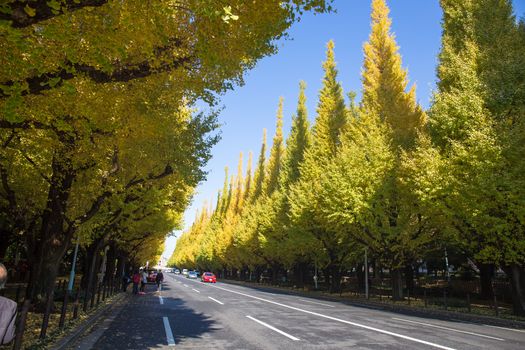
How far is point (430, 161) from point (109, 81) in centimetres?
1488

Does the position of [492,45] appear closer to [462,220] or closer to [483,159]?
[483,159]

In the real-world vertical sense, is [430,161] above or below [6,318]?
above

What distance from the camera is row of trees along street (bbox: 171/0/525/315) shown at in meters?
14.8

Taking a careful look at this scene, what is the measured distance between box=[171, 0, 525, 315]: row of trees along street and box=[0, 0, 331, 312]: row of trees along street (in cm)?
1085

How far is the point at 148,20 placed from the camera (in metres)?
5.21

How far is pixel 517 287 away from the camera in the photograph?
1536cm

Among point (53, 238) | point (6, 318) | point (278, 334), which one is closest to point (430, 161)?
point (278, 334)

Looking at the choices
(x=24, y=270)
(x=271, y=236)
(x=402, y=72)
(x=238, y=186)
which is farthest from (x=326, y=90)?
(x=238, y=186)

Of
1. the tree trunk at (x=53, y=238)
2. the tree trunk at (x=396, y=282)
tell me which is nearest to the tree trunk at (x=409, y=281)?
the tree trunk at (x=396, y=282)

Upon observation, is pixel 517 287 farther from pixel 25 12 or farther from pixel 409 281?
pixel 25 12

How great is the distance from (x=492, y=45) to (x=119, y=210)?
19556 millimetres

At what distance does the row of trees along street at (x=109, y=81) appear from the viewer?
4.85 meters

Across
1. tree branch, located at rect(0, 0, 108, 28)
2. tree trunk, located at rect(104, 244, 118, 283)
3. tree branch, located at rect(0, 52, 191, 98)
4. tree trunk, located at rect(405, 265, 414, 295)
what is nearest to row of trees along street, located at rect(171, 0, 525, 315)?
tree trunk, located at rect(405, 265, 414, 295)

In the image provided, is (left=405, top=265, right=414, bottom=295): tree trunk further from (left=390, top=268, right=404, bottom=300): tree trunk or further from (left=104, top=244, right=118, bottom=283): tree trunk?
(left=104, top=244, right=118, bottom=283): tree trunk
